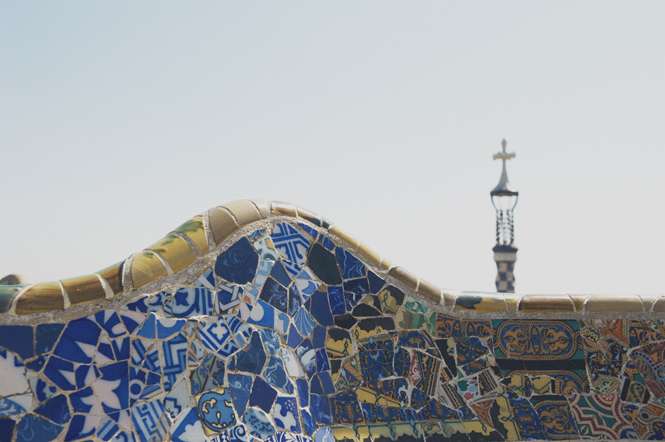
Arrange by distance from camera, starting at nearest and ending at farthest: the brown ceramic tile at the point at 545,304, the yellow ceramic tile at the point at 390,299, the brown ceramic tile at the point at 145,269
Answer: the brown ceramic tile at the point at 145,269, the yellow ceramic tile at the point at 390,299, the brown ceramic tile at the point at 545,304

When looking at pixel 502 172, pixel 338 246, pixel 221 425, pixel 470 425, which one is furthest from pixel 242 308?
pixel 502 172

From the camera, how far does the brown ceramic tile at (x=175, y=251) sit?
451 centimetres

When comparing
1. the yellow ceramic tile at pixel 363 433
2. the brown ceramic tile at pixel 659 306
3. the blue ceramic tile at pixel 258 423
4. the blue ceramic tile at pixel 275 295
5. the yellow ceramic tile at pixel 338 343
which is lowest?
the yellow ceramic tile at pixel 363 433

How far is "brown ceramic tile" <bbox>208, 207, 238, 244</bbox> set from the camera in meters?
4.75

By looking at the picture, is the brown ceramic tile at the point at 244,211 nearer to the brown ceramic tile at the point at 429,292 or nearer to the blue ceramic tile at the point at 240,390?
the blue ceramic tile at the point at 240,390

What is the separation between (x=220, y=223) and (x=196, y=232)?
164 millimetres

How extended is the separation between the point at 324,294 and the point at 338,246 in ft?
0.97

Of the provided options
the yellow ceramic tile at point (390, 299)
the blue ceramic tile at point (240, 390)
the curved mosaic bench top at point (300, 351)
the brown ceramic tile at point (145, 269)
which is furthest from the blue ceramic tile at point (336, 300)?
the brown ceramic tile at point (145, 269)

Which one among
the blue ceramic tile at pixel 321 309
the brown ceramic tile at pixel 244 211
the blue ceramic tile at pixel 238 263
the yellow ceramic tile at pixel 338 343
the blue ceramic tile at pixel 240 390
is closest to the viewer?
the blue ceramic tile at pixel 240 390

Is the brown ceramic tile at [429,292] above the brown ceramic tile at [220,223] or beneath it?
beneath

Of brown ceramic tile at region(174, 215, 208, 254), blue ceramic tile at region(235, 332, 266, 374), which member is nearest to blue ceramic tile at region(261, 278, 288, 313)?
blue ceramic tile at region(235, 332, 266, 374)

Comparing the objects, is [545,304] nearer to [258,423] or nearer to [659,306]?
[659,306]

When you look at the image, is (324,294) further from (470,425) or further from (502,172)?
(502,172)

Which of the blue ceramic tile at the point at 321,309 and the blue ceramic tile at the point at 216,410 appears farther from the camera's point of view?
the blue ceramic tile at the point at 321,309
